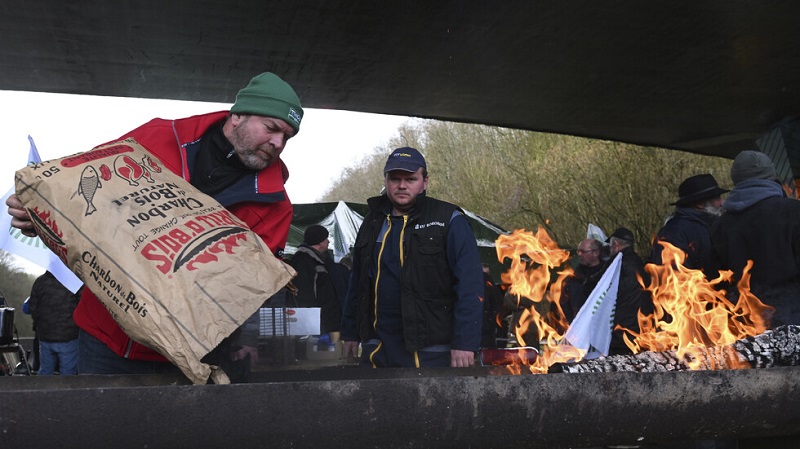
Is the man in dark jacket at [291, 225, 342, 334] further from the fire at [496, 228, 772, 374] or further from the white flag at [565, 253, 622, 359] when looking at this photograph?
the fire at [496, 228, 772, 374]

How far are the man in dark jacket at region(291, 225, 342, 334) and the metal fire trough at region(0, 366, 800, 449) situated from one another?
470cm

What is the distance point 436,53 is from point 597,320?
270 centimetres

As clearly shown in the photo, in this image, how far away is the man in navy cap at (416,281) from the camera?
366 cm

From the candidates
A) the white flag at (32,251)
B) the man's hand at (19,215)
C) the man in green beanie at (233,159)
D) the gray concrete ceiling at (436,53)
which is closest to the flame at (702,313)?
the man in green beanie at (233,159)

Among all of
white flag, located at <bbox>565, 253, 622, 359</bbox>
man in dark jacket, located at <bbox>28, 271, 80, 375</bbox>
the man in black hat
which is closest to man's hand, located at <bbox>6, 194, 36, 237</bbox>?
the man in black hat

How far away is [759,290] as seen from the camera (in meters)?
3.85

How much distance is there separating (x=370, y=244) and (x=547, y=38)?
3.04 meters

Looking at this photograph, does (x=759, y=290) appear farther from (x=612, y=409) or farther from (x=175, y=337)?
(x=175, y=337)

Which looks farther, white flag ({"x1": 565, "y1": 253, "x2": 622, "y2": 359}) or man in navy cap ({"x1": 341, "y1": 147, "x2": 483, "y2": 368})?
white flag ({"x1": 565, "y1": 253, "x2": 622, "y2": 359})

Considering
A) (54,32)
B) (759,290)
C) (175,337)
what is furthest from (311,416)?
(54,32)

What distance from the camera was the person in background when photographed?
7.07m

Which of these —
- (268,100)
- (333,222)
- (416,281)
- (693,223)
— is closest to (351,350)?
(416,281)

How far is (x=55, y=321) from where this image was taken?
22.6 feet

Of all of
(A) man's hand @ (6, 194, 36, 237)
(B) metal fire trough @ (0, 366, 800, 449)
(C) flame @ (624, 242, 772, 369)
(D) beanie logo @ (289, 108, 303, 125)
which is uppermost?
(D) beanie logo @ (289, 108, 303, 125)
